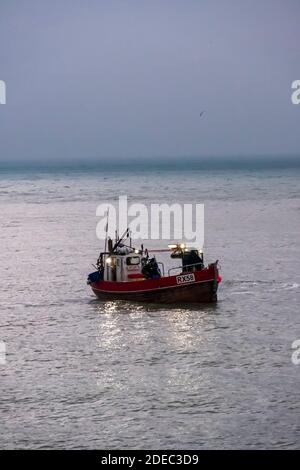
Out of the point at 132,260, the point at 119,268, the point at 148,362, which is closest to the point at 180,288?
the point at 132,260

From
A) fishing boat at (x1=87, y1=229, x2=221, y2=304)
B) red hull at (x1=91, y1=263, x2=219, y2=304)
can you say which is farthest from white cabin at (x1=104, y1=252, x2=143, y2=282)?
red hull at (x1=91, y1=263, x2=219, y2=304)

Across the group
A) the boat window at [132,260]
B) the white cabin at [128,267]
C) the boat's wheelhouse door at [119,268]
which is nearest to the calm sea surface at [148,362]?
the boat's wheelhouse door at [119,268]

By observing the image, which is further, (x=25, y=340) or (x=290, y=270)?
(x=290, y=270)

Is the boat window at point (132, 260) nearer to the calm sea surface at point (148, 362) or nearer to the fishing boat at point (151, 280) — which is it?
the fishing boat at point (151, 280)

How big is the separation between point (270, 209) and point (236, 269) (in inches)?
1870

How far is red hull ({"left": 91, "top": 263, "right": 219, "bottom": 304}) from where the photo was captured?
3834cm

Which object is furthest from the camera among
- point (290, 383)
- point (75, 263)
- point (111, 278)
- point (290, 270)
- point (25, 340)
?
point (75, 263)

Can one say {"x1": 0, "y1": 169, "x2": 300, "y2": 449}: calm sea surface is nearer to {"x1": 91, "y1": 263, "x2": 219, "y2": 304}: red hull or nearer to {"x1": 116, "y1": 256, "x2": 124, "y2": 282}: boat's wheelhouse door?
{"x1": 91, "y1": 263, "x2": 219, "y2": 304}: red hull

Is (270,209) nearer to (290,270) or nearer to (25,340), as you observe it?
(290,270)

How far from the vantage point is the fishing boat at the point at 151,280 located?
126 ft

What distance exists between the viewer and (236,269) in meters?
48.7

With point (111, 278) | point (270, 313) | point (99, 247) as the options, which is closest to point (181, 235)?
point (99, 247)

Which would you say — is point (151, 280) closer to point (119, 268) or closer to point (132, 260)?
point (132, 260)

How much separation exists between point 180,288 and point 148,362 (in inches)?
379
